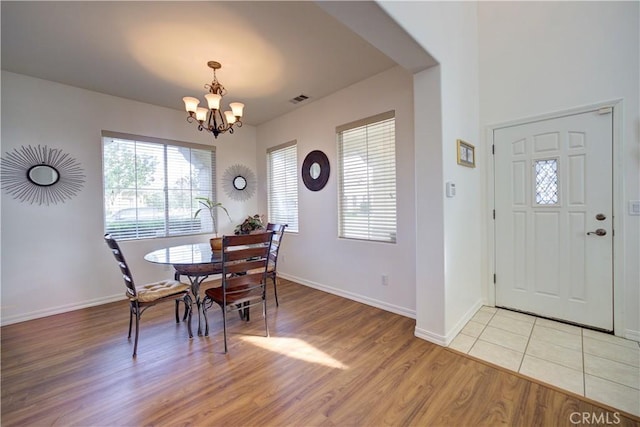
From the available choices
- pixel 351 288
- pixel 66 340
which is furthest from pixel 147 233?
pixel 351 288

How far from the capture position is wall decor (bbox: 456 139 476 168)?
7.89 ft

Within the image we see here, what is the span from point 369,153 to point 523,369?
2.39 metres

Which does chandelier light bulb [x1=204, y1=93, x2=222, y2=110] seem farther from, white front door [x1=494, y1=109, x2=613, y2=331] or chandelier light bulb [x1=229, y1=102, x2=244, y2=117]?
white front door [x1=494, y1=109, x2=613, y2=331]

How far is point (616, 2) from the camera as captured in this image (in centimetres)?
215

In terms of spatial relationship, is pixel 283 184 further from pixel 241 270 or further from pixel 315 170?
pixel 241 270

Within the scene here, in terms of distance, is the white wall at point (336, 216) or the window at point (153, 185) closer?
the white wall at point (336, 216)

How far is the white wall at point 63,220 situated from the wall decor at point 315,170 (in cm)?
201

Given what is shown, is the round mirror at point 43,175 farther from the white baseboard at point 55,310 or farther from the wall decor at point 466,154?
the wall decor at point 466,154

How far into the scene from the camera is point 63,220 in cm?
309

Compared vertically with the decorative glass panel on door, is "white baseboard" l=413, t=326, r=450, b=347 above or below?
below

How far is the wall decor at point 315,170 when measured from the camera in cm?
358

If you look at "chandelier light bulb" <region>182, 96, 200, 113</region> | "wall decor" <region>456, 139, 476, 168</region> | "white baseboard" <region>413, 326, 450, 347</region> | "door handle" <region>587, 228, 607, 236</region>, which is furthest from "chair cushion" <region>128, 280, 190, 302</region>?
"door handle" <region>587, 228, 607, 236</region>

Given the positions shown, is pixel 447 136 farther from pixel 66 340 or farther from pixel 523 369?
pixel 66 340

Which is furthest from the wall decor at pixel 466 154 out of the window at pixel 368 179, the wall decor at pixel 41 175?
the wall decor at pixel 41 175
